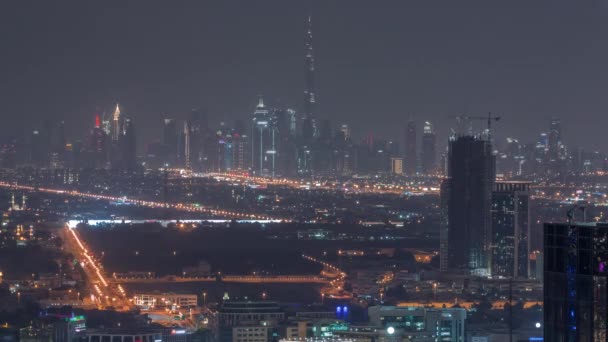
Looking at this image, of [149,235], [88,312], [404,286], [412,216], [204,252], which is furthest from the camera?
[412,216]

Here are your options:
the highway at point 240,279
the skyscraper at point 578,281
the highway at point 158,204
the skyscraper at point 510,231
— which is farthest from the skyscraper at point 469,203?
the skyscraper at point 578,281

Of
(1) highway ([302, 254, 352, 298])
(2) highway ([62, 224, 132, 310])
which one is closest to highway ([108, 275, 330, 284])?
(1) highway ([302, 254, 352, 298])

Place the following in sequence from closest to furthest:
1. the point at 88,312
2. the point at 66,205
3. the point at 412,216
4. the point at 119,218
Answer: the point at 88,312, the point at 412,216, the point at 119,218, the point at 66,205

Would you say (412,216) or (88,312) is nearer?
(88,312)

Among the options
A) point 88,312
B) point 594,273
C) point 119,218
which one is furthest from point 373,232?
point 594,273

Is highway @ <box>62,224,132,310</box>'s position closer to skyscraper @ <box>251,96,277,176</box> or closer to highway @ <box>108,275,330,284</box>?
highway @ <box>108,275,330,284</box>

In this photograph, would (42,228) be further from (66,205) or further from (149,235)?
(66,205)

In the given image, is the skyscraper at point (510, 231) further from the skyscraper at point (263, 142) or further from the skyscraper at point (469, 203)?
the skyscraper at point (263, 142)
